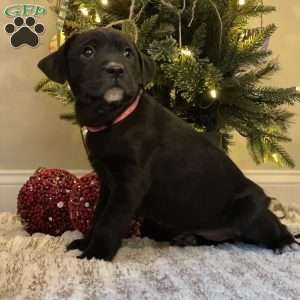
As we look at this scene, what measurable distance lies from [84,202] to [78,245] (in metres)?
0.19

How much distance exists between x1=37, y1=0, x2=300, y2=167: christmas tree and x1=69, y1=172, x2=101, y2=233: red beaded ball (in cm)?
40

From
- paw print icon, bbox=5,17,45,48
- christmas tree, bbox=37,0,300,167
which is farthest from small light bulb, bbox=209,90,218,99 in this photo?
paw print icon, bbox=5,17,45,48

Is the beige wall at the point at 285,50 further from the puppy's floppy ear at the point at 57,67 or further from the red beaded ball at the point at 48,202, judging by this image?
the puppy's floppy ear at the point at 57,67

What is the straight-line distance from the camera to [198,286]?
1139 mm

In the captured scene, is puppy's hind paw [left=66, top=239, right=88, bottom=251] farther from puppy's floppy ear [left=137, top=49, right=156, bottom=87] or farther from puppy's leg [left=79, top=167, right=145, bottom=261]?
puppy's floppy ear [left=137, top=49, right=156, bottom=87]

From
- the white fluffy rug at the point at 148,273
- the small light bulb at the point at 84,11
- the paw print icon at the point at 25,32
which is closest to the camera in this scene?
the white fluffy rug at the point at 148,273

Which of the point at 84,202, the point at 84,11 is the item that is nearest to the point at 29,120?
the point at 84,11

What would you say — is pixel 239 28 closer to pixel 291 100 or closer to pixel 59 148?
pixel 291 100

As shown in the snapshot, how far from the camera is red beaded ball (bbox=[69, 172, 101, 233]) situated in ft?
5.33

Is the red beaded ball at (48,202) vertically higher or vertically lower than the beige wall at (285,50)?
lower

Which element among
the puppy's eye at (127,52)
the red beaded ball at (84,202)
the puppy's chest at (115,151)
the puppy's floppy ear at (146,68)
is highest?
the puppy's eye at (127,52)

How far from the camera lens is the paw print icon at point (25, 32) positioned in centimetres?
243

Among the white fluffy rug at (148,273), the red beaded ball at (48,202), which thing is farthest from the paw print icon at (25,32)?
the white fluffy rug at (148,273)

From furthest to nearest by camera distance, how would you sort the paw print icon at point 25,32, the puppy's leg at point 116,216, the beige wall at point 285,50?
the beige wall at point 285,50
the paw print icon at point 25,32
the puppy's leg at point 116,216
